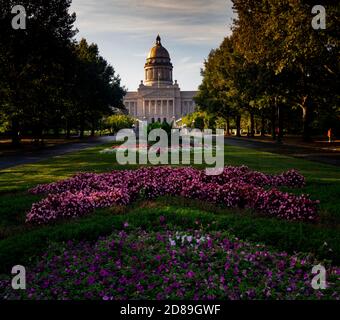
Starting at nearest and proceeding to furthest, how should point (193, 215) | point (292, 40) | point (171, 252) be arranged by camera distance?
point (171, 252) → point (193, 215) → point (292, 40)

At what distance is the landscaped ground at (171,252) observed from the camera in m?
5.93

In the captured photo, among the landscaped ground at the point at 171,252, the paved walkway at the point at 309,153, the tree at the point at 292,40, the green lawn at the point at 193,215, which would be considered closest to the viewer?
the landscaped ground at the point at 171,252

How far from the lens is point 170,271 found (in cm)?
646

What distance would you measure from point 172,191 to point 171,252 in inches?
207

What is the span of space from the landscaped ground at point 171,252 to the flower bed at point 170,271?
0.05 feet

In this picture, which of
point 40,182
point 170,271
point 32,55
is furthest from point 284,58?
point 170,271

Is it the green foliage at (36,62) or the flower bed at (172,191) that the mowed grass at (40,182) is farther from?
the green foliage at (36,62)

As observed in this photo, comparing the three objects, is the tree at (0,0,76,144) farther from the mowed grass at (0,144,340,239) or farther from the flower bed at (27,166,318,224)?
the flower bed at (27,166,318,224)

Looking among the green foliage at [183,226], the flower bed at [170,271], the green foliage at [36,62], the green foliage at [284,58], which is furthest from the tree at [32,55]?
the flower bed at [170,271]

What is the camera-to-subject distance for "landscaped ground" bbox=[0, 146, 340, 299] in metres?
5.93

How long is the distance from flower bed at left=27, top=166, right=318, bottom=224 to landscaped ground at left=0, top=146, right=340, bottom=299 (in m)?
0.36

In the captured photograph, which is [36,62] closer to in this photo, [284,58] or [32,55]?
[32,55]

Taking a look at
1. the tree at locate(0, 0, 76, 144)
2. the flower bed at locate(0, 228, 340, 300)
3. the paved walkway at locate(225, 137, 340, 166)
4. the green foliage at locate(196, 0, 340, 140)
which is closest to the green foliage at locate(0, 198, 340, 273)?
the flower bed at locate(0, 228, 340, 300)
